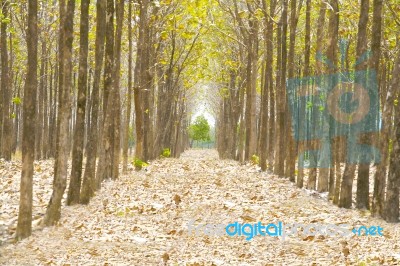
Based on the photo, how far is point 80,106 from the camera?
1097 centimetres

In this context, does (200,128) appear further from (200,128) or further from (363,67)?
(363,67)

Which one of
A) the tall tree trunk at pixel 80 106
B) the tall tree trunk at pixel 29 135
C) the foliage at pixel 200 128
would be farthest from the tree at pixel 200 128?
the tall tree trunk at pixel 29 135

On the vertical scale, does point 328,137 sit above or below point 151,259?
above

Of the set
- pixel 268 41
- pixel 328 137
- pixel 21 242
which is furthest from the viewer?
pixel 268 41

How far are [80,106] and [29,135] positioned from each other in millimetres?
2423

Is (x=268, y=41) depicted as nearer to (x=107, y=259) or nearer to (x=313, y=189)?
(x=313, y=189)

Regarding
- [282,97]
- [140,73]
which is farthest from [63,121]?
[140,73]

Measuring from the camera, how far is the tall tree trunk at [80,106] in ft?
35.0

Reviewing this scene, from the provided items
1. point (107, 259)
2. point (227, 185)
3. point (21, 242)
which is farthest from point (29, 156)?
point (227, 185)

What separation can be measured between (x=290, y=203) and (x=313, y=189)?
3.22 m

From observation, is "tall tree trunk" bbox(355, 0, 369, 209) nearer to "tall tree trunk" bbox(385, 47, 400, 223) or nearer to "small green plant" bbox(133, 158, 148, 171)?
"tall tree trunk" bbox(385, 47, 400, 223)

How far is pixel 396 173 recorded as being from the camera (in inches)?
376

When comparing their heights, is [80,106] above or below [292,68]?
below

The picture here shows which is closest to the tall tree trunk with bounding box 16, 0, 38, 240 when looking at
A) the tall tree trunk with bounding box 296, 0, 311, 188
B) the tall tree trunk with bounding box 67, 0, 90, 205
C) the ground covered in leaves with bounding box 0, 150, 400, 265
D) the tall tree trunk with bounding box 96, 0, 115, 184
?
the ground covered in leaves with bounding box 0, 150, 400, 265
